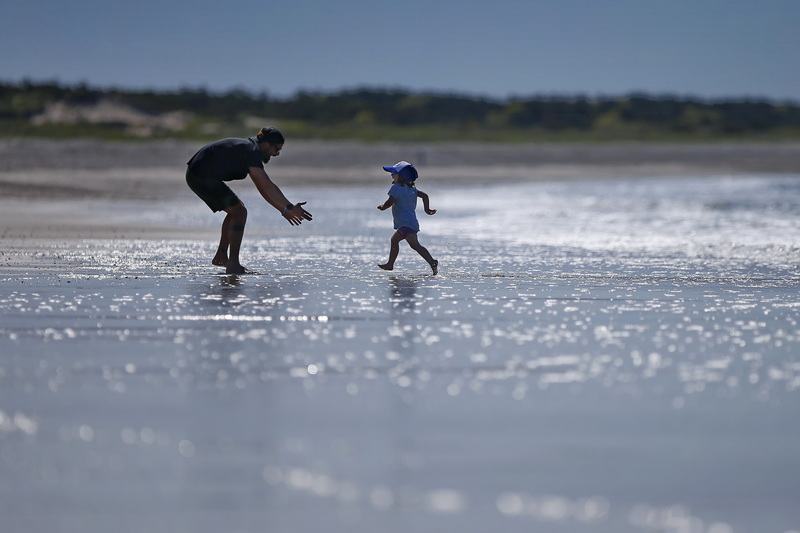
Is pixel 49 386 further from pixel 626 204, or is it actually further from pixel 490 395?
pixel 626 204

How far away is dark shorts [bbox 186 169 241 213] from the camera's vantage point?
34.5ft

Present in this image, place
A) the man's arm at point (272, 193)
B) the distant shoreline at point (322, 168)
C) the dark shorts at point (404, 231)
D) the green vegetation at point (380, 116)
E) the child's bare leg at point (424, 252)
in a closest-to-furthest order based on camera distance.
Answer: the child's bare leg at point (424, 252)
the man's arm at point (272, 193)
the dark shorts at point (404, 231)
the distant shoreline at point (322, 168)
the green vegetation at point (380, 116)

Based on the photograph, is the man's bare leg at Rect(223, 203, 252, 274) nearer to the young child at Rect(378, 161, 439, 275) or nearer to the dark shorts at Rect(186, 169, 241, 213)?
the dark shorts at Rect(186, 169, 241, 213)

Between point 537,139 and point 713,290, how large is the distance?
92699 mm

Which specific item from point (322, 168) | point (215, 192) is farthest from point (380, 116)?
point (215, 192)

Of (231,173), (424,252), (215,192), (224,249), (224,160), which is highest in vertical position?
(224,160)

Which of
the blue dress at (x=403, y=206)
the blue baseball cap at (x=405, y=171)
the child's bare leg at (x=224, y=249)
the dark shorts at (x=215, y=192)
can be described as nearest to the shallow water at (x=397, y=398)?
the child's bare leg at (x=224, y=249)

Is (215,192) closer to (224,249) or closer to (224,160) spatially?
(224,160)

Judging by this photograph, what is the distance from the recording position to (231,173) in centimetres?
1048

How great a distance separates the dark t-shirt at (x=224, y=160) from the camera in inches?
410

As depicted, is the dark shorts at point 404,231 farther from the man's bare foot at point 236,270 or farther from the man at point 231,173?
the man's bare foot at point 236,270

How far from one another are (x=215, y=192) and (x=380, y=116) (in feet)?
369

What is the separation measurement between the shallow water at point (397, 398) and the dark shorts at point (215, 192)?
23.7 inches

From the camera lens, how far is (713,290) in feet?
28.5
